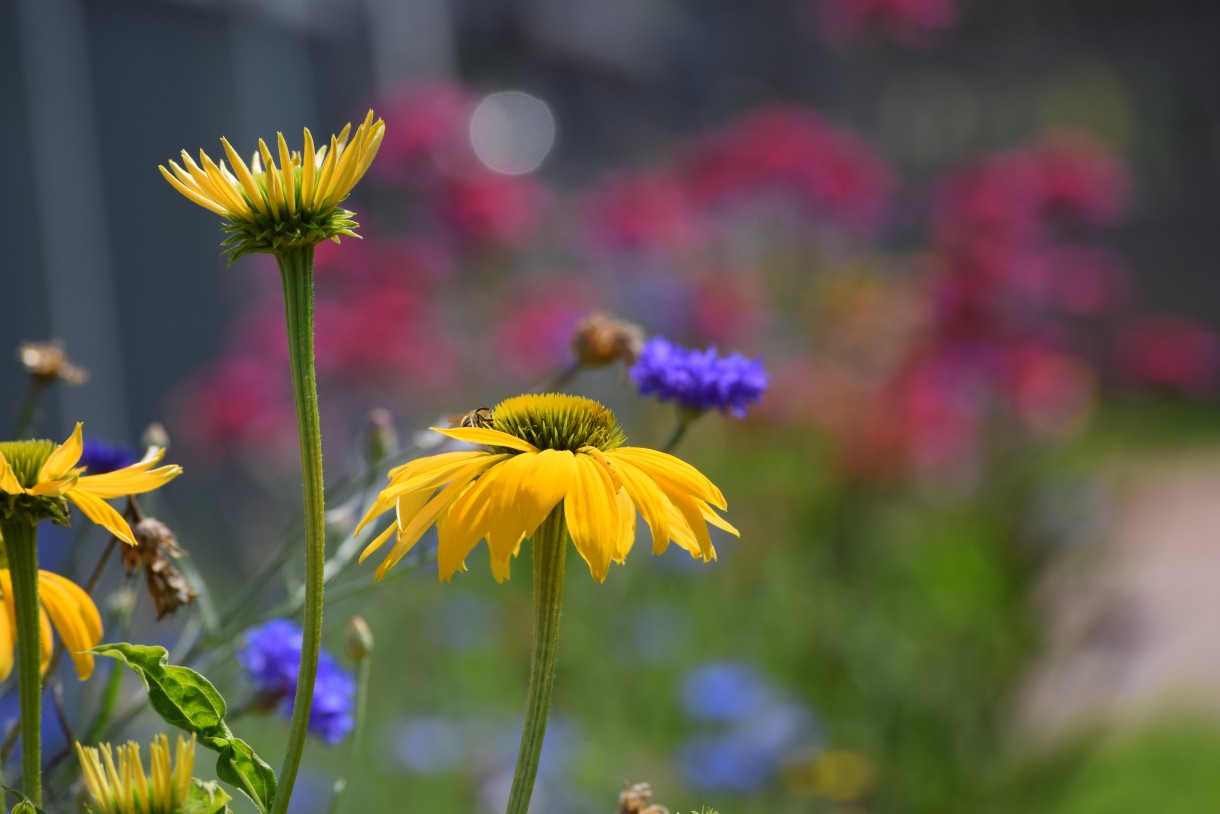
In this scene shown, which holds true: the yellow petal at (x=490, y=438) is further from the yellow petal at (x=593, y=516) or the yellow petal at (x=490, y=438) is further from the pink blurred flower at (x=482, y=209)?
the pink blurred flower at (x=482, y=209)

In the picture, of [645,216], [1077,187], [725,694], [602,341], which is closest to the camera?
[602,341]

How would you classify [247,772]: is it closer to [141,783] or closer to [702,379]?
[141,783]

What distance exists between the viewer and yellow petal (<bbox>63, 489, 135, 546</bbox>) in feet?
1.27

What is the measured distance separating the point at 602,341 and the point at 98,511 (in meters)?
0.35

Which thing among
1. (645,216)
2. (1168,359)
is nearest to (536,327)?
(645,216)

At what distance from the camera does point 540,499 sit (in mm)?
379

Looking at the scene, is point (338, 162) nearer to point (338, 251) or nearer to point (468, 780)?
point (468, 780)

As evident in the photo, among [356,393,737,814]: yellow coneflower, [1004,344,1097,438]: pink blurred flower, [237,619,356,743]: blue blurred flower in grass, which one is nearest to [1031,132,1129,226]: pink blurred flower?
[1004,344,1097,438]: pink blurred flower

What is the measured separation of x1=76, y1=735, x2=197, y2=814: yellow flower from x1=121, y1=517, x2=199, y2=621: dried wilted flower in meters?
0.16

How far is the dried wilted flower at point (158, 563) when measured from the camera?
491mm

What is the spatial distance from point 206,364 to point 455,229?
115 cm

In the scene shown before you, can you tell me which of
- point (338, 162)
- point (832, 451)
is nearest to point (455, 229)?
point (832, 451)

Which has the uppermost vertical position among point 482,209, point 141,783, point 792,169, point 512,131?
point 512,131

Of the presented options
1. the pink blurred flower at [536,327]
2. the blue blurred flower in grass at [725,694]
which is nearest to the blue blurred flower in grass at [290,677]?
the blue blurred flower in grass at [725,694]
